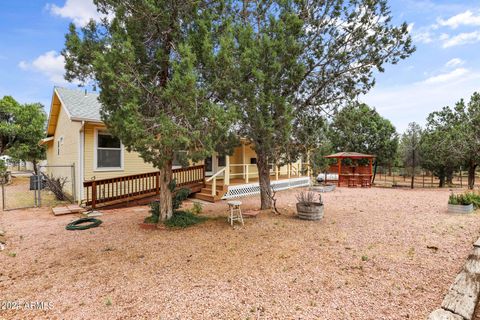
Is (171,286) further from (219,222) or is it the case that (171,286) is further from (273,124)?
(273,124)

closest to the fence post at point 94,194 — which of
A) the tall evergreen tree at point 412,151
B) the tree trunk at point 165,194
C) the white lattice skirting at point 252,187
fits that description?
the tree trunk at point 165,194

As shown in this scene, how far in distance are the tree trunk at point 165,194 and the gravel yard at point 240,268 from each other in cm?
62

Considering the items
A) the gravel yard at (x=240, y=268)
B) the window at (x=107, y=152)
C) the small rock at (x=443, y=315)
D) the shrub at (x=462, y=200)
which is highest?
the window at (x=107, y=152)

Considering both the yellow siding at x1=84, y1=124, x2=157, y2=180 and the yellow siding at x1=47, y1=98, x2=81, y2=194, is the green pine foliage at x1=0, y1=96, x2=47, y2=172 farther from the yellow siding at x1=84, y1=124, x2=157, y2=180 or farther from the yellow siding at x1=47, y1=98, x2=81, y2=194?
the yellow siding at x1=84, y1=124, x2=157, y2=180

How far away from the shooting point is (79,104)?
35.7 feet

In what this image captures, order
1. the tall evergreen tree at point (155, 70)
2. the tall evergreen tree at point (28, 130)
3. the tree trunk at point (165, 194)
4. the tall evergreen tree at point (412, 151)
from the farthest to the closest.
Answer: the tall evergreen tree at point (412, 151) < the tall evergreen tree at point (28, 130) < the tree trunk at point (165, 194) < the tall evergreen tree at point (155, 70)

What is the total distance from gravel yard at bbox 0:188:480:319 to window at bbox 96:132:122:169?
3.55 metres

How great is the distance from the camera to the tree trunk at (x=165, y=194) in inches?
249

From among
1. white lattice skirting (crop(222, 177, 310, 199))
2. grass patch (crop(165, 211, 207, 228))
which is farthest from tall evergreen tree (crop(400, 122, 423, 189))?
grass patch (crop(165, 211, 207, 228))

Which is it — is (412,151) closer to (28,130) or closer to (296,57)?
(296,57)

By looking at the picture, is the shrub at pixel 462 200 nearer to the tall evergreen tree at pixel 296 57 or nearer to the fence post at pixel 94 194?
the tall evergreen tree at pixel 296 57

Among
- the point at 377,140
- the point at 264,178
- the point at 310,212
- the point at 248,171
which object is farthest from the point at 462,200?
the point at 377,140

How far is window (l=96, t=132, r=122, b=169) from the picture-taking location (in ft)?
32.5

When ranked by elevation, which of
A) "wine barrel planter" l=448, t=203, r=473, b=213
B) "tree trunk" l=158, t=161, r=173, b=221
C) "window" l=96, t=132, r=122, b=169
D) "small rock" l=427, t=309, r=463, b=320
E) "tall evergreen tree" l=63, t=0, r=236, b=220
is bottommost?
"small rock" l=427, t=309, r=463, b=320
